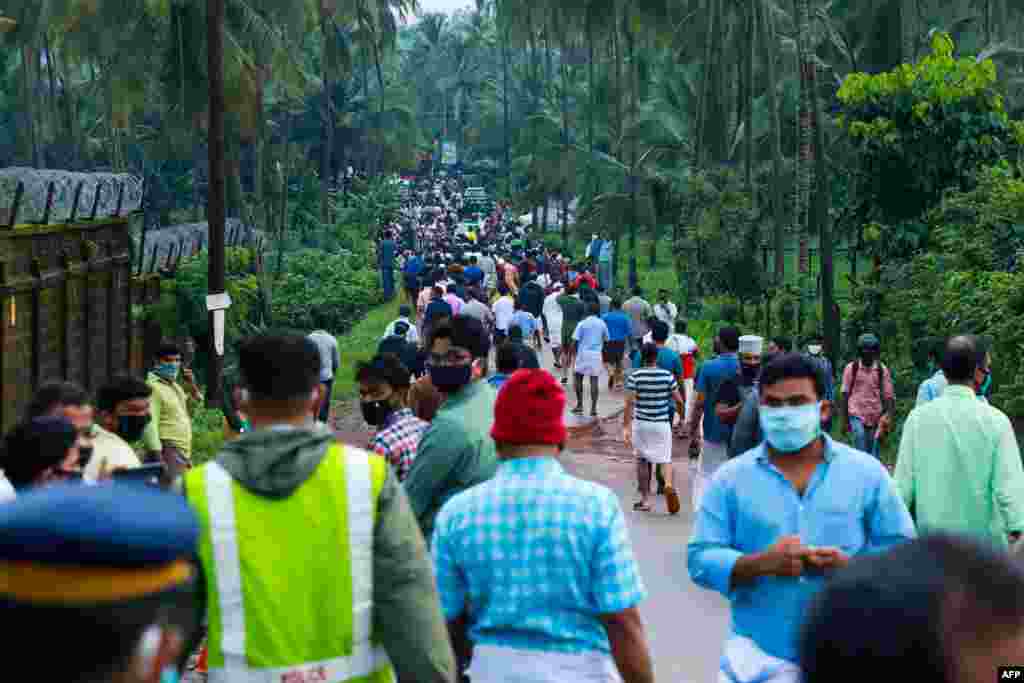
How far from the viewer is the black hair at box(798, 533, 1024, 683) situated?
188 cm

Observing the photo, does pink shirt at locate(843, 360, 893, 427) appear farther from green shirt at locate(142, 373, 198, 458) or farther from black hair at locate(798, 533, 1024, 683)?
black hair at locate(798, 533, 1024, 683)

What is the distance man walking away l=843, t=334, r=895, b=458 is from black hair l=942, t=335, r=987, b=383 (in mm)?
7279

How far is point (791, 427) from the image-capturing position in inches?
209

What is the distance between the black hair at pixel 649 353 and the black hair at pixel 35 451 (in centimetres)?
990

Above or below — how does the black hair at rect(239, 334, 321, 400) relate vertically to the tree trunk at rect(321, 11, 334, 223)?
below

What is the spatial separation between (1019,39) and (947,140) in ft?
144

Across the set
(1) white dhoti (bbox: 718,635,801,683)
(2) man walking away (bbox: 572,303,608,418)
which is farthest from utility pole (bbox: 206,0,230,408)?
(1) white dhoti (bbox: 718,635,801,683)

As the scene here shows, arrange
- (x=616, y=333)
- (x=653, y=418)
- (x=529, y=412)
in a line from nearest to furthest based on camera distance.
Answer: (x=529, y=412) < (x=653, y=418) < (x=616, y=333)

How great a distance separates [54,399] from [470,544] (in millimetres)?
2101

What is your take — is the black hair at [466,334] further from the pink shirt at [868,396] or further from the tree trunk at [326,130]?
the tree trunk at [326,130]

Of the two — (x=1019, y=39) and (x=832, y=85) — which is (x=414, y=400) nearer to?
(x=832, y=85)

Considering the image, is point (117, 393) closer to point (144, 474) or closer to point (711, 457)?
point (144, 474)

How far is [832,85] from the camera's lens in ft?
142

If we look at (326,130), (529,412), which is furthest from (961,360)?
(326,130)
